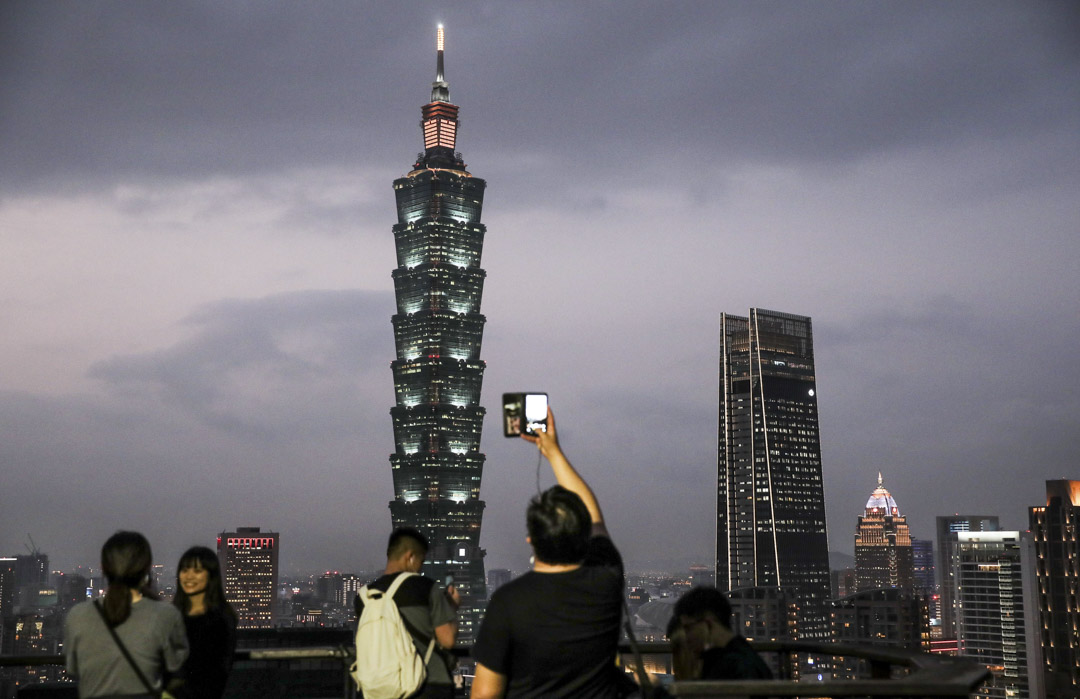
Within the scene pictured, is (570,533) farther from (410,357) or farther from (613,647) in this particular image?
(410,357)

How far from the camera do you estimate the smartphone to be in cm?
526

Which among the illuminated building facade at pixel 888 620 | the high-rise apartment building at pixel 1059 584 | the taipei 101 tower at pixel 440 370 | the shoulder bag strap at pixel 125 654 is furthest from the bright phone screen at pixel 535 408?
the taipei 101 tower at pixel 440 370


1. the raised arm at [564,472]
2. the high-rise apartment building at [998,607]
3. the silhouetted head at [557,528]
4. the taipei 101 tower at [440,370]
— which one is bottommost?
the high-rise apartment building at [998,607]

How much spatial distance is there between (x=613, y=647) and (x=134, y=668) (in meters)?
2.36

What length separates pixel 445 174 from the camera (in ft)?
513

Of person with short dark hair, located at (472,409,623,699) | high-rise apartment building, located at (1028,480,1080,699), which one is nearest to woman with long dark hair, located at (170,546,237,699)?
person with short dark hair, located at (472,409,623,699)

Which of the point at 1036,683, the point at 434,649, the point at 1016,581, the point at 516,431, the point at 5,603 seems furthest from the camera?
the point at 5,603

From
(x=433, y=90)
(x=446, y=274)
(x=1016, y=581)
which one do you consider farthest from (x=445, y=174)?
(x=1016, y=581)

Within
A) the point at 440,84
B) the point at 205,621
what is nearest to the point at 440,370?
the point at 440,84

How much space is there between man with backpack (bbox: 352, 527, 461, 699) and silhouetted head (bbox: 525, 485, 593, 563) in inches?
63.5

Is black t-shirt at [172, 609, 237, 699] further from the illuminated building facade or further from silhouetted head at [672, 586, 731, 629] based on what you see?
the illuminated building facade

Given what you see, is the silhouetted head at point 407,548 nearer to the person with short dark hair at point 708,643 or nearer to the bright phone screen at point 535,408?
the bright phone screen at point 535,408

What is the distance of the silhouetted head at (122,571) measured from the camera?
16.3 ft

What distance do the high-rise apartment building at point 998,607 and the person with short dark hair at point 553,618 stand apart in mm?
119480
